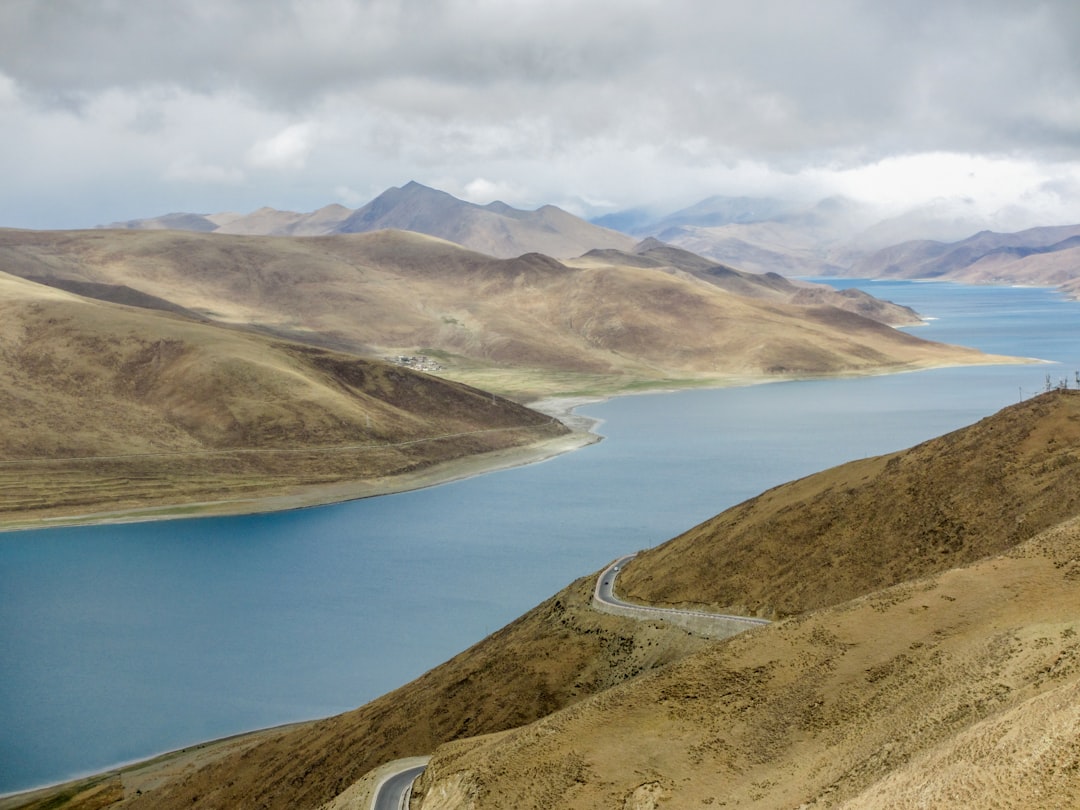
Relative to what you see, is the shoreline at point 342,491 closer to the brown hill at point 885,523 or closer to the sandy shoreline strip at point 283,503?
the sandy shoreline strip at point 283,503

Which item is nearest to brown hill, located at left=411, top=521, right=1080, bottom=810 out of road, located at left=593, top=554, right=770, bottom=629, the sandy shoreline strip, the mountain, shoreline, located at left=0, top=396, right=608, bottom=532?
the mountain

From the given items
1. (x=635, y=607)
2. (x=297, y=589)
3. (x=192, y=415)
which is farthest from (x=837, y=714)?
(x=192, y=415)

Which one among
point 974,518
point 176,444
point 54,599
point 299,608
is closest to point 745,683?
point 974,518

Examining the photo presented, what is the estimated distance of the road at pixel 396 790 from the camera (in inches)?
1336

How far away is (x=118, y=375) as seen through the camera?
489 feet

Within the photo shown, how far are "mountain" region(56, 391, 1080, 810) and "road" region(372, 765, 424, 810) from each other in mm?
1085

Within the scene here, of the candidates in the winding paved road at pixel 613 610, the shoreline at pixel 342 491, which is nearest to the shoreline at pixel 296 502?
the shoreline at pixel 342 491

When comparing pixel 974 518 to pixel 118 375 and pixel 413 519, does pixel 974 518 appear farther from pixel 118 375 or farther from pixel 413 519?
pixel 118 375

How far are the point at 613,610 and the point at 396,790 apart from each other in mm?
19400

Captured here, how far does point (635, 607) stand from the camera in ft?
173

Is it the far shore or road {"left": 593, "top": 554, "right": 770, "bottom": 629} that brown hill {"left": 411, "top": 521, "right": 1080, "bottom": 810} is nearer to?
road {"left": 593, "top": 554, "right": 770, "bottom": 629}

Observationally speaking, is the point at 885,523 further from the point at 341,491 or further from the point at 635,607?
the point at 341,491

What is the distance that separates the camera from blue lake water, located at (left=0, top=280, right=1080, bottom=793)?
201 ft

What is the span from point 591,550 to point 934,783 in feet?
239
